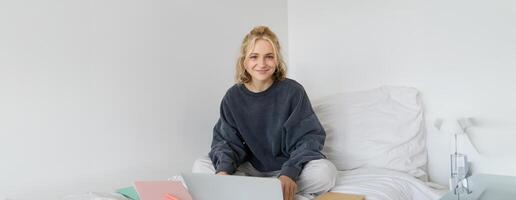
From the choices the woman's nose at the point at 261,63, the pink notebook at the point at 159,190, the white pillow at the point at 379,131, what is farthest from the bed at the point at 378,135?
the pink notebook at the point at 159,190

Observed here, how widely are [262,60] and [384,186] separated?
0.48 meters

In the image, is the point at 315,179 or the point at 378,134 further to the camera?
the point at 378,134

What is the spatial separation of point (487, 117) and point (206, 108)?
956mm

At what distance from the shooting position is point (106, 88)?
1356mm

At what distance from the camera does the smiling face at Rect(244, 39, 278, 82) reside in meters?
1.25

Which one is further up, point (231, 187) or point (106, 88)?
point (106, 88)

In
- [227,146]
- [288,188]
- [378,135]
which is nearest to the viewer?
[288,188]

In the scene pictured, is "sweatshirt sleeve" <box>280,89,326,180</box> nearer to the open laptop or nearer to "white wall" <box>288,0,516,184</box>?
the open laptop

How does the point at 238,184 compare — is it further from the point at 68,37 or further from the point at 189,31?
the point at 189,31

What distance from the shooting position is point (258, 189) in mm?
909

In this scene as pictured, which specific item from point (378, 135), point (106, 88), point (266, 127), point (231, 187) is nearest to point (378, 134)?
point (378, 135)

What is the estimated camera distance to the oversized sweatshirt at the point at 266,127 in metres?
1.27

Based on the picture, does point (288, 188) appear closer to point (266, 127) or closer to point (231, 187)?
point (231, 187)

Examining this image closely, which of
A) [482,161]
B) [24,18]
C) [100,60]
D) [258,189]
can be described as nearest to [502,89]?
[482,161]
